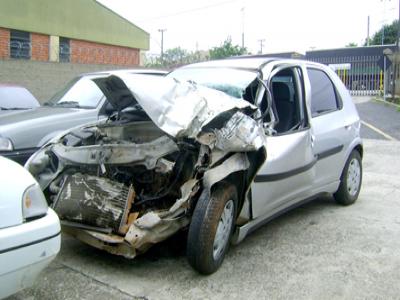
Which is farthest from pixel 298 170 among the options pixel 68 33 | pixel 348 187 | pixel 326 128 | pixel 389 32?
pixel 389 32

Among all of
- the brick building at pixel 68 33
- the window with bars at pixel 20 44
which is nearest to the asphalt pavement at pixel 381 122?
the brick building at pixel 68 33

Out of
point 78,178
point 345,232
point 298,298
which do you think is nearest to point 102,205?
point 78,178

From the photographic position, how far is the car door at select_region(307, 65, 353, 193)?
5051mm

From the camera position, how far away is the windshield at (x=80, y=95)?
22.9ft

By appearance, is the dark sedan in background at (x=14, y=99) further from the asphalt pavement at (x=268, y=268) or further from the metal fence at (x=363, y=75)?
the metal fence at (x=363, y=75)

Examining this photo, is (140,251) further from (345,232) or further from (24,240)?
(345,232)

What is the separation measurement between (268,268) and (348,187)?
7.40ft

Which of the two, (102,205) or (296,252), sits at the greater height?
(102,205)

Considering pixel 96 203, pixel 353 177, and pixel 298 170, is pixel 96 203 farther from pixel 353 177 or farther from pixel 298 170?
pixel 353 177

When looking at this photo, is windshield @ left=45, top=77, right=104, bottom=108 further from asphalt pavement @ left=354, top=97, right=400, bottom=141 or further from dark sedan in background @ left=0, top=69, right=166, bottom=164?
asphalt pavement @ left=354, top=97, right=400, bottom=141

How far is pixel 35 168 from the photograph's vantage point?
436 cm

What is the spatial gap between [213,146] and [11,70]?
16.6 m

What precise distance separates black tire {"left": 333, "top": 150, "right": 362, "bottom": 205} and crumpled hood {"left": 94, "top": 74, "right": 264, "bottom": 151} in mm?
2115

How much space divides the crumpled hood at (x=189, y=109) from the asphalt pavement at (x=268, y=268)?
103 centimetres
